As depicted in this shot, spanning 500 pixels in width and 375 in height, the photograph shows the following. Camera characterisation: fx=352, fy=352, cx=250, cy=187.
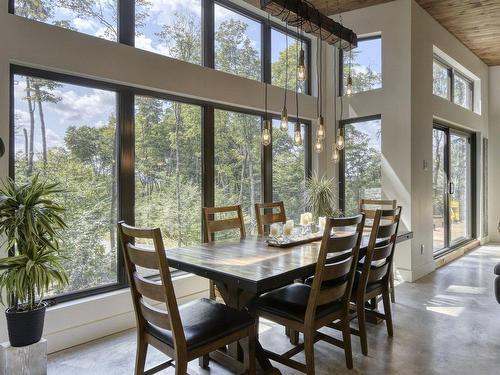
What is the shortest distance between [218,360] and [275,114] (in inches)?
129

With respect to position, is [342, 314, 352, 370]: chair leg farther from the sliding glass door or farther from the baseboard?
the sliding glass door

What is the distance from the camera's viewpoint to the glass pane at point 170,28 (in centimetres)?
340

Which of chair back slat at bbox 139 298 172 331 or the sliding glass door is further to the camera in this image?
the sliding glass door

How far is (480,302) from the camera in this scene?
372 centimetres

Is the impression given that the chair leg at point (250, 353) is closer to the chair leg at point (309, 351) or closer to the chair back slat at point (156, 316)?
the chair leg at point (309, 351)

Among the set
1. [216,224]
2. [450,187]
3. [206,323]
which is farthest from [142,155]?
[450,187]

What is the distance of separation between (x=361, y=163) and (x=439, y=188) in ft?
4.95

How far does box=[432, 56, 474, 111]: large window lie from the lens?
5520mm

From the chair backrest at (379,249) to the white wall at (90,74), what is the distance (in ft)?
6.10

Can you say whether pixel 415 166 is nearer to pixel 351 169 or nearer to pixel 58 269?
pixel 351 169

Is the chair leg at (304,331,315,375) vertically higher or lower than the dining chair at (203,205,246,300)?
lower

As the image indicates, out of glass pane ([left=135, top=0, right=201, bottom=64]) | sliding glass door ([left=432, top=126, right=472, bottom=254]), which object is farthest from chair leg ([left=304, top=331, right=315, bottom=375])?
sliding glass door ([left=432, top=126, right=472, bottom=254])

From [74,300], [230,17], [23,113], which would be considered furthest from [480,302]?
[23,113]

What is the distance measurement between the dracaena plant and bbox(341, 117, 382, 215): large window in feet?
13.2
